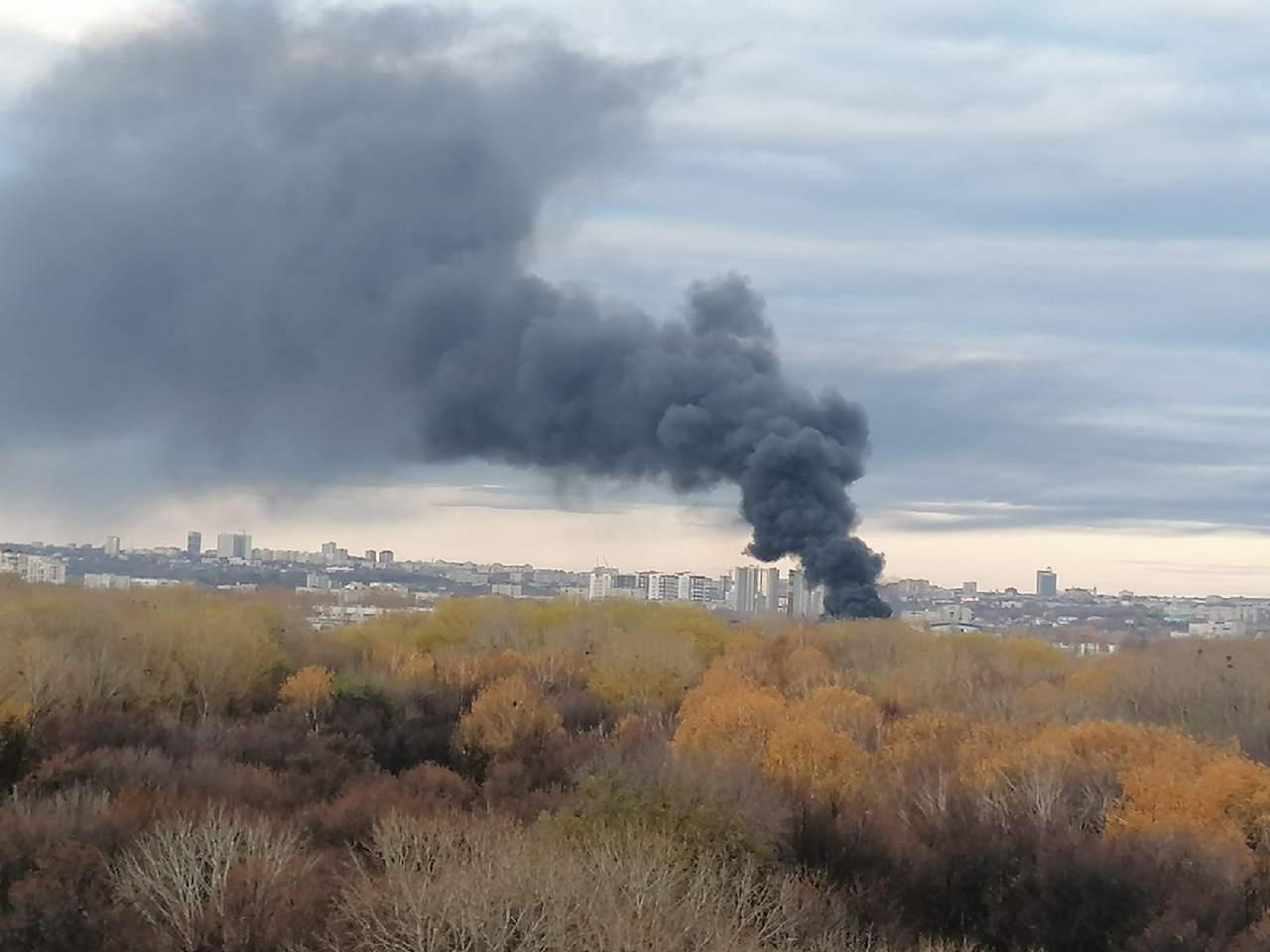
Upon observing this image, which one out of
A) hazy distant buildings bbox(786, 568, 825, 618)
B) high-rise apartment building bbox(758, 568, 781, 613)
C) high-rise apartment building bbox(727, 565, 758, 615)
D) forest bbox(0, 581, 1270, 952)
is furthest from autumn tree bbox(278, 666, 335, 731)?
high-rise apartment building bbox(727, 565, 758, 615)

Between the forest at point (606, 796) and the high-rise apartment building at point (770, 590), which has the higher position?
the high-rise apartment building at point (770, 590)

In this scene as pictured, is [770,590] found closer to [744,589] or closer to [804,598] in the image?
[744,589]

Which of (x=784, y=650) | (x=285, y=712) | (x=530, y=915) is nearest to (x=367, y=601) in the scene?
(x=784, y=650)

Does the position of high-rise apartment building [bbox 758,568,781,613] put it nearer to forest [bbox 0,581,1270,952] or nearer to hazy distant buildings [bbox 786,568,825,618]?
hazy distant buildings [bbox 786,568,825,618]

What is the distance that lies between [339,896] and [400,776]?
2129cm

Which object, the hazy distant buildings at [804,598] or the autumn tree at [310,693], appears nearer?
the autumn tree at [310,693]

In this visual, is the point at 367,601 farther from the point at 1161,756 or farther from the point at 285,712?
the point at 1161,756

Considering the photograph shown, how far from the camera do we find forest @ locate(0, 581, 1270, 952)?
1000 inches

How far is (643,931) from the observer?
2173cm

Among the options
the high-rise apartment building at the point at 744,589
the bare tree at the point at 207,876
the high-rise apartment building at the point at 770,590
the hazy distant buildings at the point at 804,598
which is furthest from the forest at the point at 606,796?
the high-rise apartment building at the point at 744,589

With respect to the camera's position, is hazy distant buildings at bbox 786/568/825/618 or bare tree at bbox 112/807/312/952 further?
hazy distant buildings at bbox 786/568/825/618

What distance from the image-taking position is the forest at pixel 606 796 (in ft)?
83.3

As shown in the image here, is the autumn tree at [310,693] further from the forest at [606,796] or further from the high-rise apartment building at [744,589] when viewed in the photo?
the high-rise apartment building at [744,589]

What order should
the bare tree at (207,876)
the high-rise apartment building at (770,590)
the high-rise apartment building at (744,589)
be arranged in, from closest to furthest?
the bare tree at (207,876)
the high-rise apartment building at (770,590)
the high-rise apartment building at (744,589)
